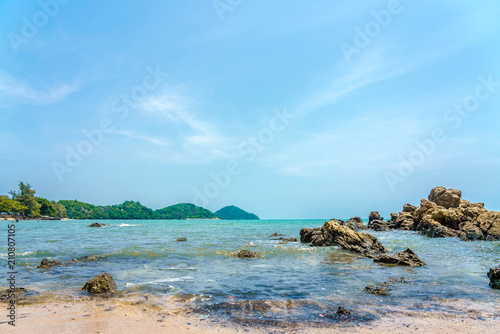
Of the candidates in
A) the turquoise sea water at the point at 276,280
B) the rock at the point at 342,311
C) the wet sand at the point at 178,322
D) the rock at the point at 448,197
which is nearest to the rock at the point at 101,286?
the turquoise sea water at the point at 276,280

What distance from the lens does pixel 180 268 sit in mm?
15227

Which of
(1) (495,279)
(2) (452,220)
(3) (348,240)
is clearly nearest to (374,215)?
(2) (452,220)

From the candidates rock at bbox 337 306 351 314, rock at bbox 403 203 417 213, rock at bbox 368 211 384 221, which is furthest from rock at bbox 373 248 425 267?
rock at bbox 403 203 417 213

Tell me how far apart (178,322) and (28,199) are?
15498 cm

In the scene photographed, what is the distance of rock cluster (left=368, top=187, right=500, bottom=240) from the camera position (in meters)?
36.7

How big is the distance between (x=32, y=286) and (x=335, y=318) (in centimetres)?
1112

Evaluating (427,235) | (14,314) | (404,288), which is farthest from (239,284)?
(427,235)

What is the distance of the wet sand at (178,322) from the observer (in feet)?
21.6

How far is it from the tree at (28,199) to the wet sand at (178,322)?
494 ft

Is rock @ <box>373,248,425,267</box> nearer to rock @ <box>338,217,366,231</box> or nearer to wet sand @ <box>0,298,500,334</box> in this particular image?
wet sand @ <box>0,298,500,334</box>

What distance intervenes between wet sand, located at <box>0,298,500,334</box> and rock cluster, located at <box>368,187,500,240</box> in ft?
120

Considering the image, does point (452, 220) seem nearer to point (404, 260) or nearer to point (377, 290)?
point (404, 260)

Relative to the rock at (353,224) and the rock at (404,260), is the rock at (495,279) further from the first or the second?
the rock at (353,224)

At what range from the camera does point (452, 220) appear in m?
43.6
